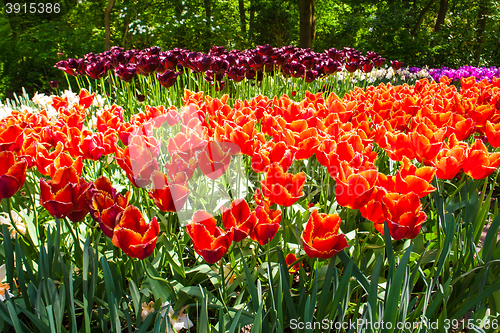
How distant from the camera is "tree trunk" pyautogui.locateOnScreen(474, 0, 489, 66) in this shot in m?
13.3

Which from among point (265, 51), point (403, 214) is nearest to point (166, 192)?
point (403, 214)

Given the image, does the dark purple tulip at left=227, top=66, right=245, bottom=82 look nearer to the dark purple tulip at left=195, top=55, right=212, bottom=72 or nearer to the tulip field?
the dark purple tulip at left=195, top=55, right=212, bottom=72

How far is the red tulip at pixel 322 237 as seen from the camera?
0.94 metres

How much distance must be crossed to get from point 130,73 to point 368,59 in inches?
135

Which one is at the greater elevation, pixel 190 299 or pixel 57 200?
pixel 57 200

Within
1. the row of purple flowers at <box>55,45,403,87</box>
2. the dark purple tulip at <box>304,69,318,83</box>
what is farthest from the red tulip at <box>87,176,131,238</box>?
the dark purple tulip at <box>304,69,318,83</box>

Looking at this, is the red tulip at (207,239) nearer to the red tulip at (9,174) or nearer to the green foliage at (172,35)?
the red tulip at (9,174)

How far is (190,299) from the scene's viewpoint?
1300 millimetres

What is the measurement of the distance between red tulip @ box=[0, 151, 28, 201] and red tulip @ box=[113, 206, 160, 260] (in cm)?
39

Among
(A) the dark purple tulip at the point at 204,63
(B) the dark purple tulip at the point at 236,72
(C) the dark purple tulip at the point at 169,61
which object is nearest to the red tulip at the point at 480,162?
(B) the dark purple tulip at the point at 236,72

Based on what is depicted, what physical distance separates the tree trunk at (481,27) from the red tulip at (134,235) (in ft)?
49.2

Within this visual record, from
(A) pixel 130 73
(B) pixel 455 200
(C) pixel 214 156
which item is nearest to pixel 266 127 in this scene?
(C) pixel 214 156

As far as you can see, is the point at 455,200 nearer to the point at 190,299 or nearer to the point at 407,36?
the point at 190,299

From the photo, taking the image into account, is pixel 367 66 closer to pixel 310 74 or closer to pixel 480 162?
pixel 310 74
